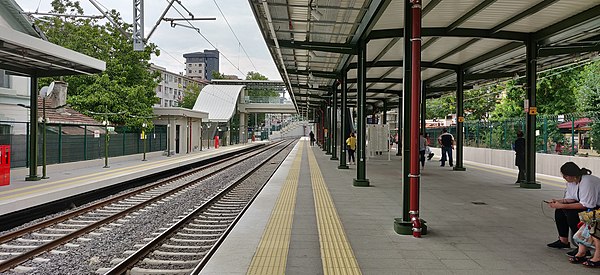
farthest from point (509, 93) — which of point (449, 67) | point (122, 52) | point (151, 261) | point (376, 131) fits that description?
point (151, 261)

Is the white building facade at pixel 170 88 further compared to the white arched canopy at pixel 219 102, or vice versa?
the white building facade at pixel 170 88

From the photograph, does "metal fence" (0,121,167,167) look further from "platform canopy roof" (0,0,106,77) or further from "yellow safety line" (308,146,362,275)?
"yellow safety line" (308,146,362,275)

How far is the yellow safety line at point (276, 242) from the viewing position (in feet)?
17.3

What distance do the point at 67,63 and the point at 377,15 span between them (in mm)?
9580

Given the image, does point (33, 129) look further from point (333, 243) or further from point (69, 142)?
point (333, 243)

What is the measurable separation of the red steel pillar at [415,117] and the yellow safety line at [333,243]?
110cm

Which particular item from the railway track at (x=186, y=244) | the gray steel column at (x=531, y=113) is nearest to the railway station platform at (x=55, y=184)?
the railway track at (x=186, y=244)

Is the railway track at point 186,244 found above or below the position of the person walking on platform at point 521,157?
below

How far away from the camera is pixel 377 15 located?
33.2 feet

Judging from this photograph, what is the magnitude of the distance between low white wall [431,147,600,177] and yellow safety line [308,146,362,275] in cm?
924

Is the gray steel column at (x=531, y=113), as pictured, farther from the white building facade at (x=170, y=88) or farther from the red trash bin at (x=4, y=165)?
the white building facade at (x=170, y=88)

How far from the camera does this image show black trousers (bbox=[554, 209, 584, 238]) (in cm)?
564

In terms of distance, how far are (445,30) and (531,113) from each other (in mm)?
3374

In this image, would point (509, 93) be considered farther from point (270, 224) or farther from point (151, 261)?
point (151, 261)
